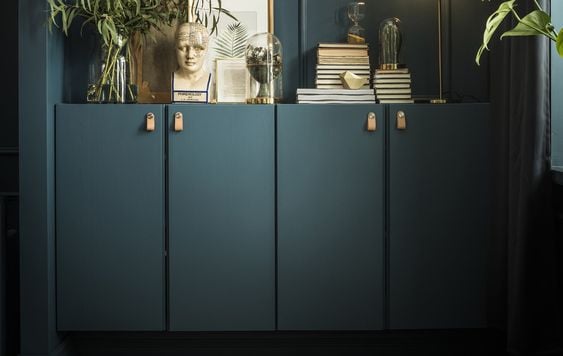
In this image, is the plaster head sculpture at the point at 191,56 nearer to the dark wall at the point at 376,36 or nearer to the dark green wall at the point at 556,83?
the dark wall at the point at 376,36

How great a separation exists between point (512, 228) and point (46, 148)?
1726 millimetres

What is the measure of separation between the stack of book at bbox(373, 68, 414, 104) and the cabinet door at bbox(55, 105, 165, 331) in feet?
2.82

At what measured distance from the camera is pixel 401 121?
2.32 meters

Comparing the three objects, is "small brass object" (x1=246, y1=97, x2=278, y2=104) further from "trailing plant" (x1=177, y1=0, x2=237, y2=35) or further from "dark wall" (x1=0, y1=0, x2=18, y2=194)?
"dark wall" (x1=0, y1=0, x2=18, y2=194)

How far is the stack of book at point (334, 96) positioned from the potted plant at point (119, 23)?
0.47m

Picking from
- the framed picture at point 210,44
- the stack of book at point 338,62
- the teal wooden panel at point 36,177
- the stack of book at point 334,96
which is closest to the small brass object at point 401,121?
the stack of book at point 334,96

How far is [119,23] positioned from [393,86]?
43.1 inches

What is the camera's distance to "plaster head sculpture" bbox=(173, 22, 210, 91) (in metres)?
2.46

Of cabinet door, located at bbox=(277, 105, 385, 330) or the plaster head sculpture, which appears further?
the plaster head sculpture

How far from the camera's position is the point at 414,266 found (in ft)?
7.72

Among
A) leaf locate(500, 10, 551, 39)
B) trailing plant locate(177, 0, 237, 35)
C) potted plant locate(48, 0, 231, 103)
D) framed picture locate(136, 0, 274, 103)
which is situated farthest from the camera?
framed picture locate(136, 0, 274, 103)

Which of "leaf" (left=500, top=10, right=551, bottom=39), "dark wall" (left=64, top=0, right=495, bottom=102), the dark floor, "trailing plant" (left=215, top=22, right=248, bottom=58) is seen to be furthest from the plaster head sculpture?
"leaf" (left=500, top=10, right=551, bottom=39)

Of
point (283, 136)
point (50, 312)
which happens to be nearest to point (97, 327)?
point (50, 312)

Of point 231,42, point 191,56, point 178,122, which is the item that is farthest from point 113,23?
point 231,42
